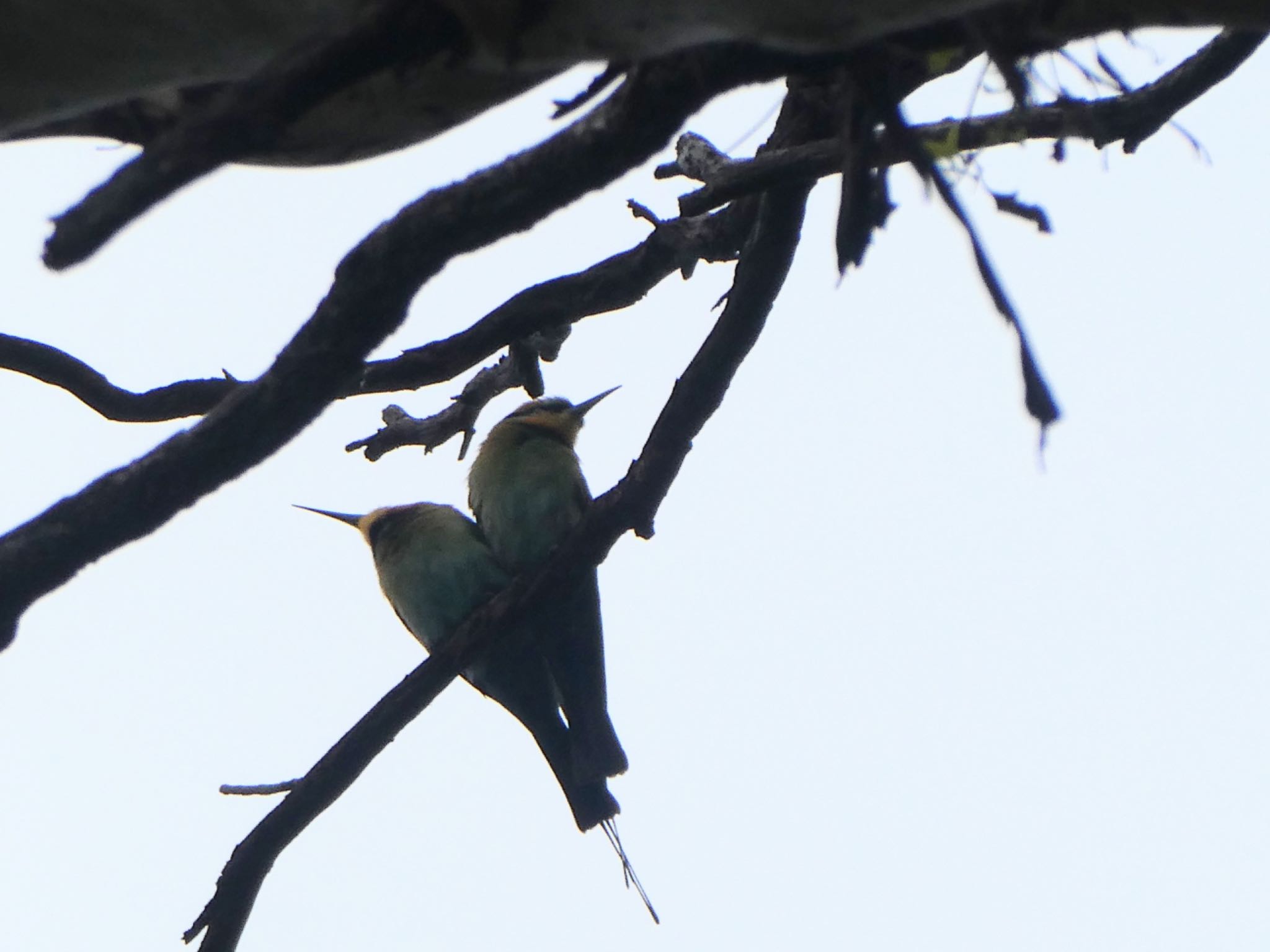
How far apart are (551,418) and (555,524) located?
34.3 inches

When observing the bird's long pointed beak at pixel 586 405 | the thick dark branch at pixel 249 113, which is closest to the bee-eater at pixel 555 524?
the bird's long pointed beak at pixel 586 405

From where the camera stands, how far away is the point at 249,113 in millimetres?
1544

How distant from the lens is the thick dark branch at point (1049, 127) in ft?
8.05

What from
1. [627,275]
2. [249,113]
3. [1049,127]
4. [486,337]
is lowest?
[249,113]

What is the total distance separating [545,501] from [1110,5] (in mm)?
4334

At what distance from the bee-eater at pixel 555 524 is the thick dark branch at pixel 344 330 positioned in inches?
113

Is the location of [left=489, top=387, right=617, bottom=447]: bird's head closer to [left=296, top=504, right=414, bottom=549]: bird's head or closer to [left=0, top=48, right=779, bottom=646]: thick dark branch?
[left=296, top=504, right=414, bottom=549]: bird's head

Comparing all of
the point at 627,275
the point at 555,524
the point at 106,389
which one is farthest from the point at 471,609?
the point at 106,389

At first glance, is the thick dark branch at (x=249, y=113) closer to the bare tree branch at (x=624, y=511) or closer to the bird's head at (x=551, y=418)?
the bare tree branch at (x=624, y=511)

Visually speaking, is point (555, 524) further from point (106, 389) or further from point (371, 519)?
point (106, 389)

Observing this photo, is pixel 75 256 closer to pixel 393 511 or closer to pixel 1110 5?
pixel 1110 5

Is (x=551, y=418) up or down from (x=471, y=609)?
up

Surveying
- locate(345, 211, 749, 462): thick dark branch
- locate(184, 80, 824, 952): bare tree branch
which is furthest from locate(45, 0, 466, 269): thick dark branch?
locate(345, 211, 749, 462): thick dark branch

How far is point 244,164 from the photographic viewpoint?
6.61ft
